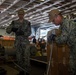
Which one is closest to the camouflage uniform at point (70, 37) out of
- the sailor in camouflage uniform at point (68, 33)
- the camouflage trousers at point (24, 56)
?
the sailor in camouflage uniform at point (68, 33)

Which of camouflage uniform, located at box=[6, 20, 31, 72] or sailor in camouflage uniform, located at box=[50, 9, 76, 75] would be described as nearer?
sailor in camouflage uniform, located at box=[50, 9, 76, 75]

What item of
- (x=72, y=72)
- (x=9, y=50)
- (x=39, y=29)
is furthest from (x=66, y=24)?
(x=39, y=29)

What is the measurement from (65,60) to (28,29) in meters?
1.18

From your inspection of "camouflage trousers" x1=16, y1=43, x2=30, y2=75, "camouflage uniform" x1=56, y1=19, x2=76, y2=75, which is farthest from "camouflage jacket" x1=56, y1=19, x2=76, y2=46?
"camouflage trousers" x1=16, y1=43, x2=30, y2=75

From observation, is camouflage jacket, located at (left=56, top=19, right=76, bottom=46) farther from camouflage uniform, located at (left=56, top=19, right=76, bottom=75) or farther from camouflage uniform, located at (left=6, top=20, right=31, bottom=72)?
camouflage uniform, located at (left=6, top=20, right=31, bottom=72)

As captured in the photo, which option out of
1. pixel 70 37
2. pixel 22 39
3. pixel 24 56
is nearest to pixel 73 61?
pixel 70 37

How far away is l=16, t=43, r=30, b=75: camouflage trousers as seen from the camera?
13.0ft

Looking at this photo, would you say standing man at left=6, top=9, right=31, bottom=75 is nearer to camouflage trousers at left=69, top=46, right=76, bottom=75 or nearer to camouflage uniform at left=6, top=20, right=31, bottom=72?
camouflage uniform at left=6, top=20, right=31, bottom=72

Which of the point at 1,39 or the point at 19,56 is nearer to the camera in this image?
the point at 19,56

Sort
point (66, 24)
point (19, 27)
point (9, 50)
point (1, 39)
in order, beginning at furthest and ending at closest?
point (1, 39) < point (9, 50) < point (19, 27) < point (66, 24)

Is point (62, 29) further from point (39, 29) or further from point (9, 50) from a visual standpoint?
point (39, 29)

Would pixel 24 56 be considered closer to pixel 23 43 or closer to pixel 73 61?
pixel 23 43

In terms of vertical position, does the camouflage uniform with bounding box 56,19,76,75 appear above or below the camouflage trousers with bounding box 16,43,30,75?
above

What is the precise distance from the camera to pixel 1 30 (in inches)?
822
